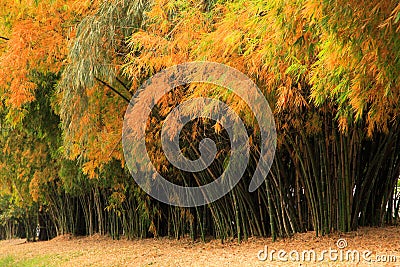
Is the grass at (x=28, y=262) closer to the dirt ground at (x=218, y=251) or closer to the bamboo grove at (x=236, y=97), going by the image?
the dirt ground at (x=218, y=251)

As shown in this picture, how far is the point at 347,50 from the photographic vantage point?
301 centimetres

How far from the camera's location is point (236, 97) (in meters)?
4.38

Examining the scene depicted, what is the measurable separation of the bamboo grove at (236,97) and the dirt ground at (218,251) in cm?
24

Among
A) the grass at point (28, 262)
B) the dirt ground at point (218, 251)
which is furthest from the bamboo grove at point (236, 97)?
the grass at point (28, 262)

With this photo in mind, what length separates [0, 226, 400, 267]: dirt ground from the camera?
15.9ft

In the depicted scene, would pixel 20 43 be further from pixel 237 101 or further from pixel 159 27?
pixel 237 101

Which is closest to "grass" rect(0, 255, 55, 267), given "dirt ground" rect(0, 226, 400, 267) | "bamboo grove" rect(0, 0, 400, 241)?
"dirt ground" rect(0, 226, 400, 267)

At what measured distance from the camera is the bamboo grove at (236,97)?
3426 mm

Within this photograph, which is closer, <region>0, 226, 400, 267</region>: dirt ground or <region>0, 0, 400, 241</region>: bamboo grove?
<region>0, 0, 400, 241</region>: bamboo grove

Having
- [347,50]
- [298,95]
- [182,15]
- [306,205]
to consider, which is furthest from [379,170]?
[347,50]

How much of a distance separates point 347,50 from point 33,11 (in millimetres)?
4515

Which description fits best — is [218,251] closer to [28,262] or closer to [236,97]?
[236,97]

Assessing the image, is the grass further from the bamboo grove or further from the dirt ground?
the bamboo grove

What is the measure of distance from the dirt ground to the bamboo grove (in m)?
0.24
